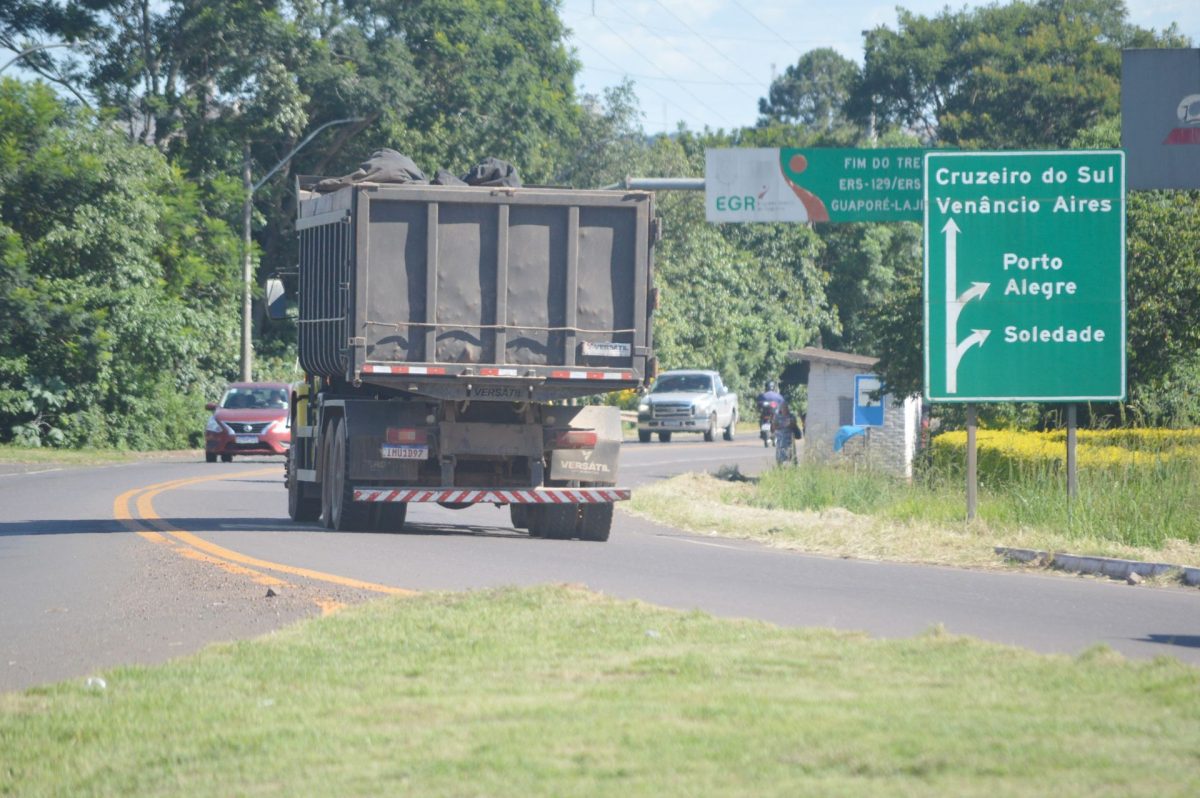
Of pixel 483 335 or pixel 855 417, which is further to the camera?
pixel 855 417

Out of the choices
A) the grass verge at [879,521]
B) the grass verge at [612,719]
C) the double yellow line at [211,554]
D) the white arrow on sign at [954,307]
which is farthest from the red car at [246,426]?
the grass verge at [612,719]

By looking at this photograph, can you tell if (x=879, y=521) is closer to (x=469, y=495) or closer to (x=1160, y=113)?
(x=469, y=495)

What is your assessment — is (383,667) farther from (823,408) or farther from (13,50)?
(13,50)

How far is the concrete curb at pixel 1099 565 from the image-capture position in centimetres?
1370

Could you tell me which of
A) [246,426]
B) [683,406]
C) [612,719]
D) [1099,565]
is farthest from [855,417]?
[612,719]

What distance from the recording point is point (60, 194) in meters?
40.2

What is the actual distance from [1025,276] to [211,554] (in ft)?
30.1

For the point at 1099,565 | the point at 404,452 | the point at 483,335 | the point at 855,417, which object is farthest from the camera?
the point at 855,417

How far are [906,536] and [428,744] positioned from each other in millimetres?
11471

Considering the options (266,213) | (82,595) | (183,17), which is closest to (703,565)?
(82,595)

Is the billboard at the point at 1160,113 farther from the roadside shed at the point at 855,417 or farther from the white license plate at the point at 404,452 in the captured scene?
the white license plate at the point at 404,452

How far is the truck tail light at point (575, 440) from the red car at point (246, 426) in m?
18.9

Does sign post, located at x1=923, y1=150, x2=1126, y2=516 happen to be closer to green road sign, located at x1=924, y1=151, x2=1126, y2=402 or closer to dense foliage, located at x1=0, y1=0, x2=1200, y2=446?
green road sign, located at x1=924, y1=151, x2=1126, y2=402

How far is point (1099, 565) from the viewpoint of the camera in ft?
47.5
